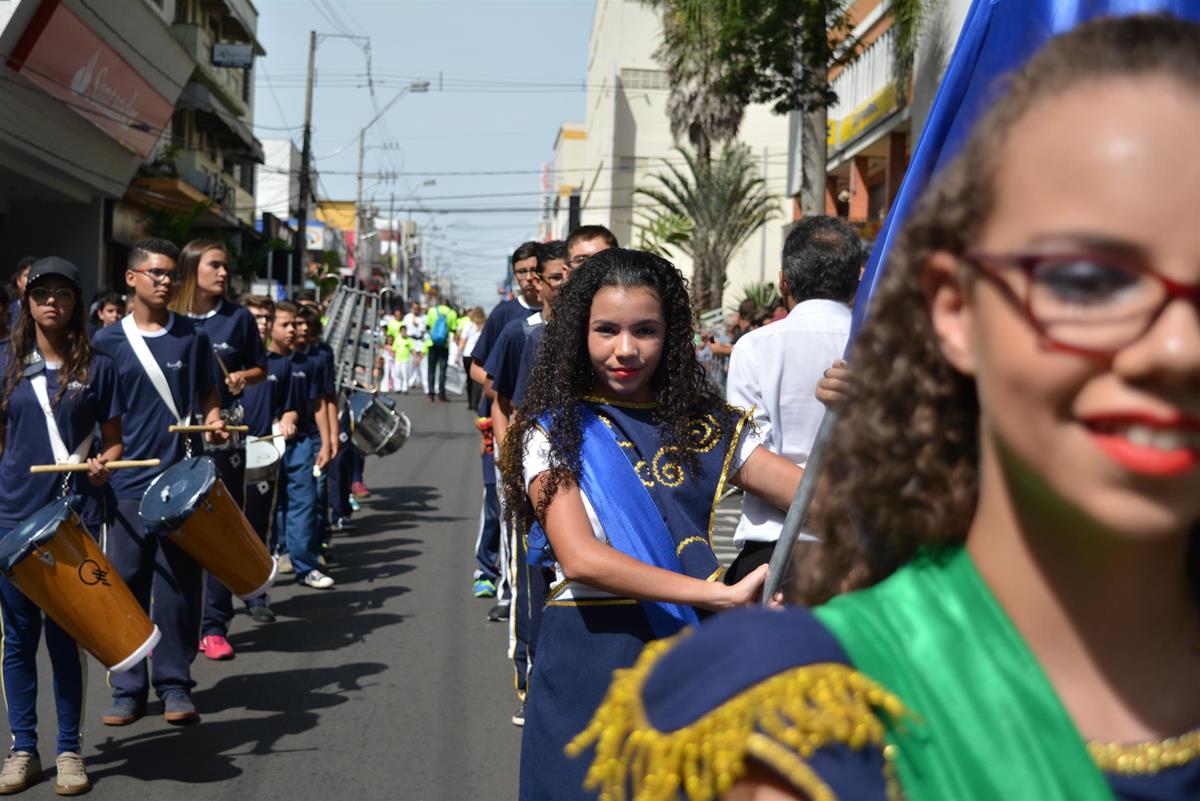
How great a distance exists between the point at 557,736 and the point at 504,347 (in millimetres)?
3842

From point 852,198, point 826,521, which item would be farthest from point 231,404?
point 852,198

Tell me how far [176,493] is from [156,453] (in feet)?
2.05

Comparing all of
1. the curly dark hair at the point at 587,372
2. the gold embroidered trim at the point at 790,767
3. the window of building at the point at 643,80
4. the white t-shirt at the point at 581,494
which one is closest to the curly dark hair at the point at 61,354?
the curly dark hair at the point at 587,372

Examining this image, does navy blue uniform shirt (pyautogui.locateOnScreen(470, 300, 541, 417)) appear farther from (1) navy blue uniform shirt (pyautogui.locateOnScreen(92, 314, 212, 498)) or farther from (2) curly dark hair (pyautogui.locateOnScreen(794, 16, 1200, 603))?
(2) curly dark hair (pyautogui.locateOnScreen(794, 16, 1200, 603))

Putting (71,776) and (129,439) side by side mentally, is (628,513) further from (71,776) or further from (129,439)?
(129,439)

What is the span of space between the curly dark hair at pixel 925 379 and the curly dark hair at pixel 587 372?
2.12 meters

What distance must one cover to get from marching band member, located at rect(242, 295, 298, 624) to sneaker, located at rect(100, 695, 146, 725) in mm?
2178

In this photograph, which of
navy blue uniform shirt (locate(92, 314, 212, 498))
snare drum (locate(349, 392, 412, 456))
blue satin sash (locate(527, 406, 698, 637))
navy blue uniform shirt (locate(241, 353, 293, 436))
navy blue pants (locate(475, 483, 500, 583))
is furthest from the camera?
snare drum (locate(349, 392, 412, 456))

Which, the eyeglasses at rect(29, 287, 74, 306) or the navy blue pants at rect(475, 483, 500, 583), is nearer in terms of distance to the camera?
the eyeglasses at rect(29, 287, 74, 306)

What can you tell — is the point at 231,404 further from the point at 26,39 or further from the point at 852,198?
the point at 852,198

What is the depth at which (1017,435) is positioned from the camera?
3.93 ft

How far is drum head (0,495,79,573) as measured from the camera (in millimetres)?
5434

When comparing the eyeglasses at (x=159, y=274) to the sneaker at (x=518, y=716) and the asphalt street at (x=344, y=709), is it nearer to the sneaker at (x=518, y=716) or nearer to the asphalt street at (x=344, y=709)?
the asphalt street at (x=344, y=709)

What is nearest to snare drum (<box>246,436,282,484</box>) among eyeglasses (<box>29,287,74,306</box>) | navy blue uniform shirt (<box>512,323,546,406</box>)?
navy blue uniform shirt (<box>512,323,546,406</box>)
